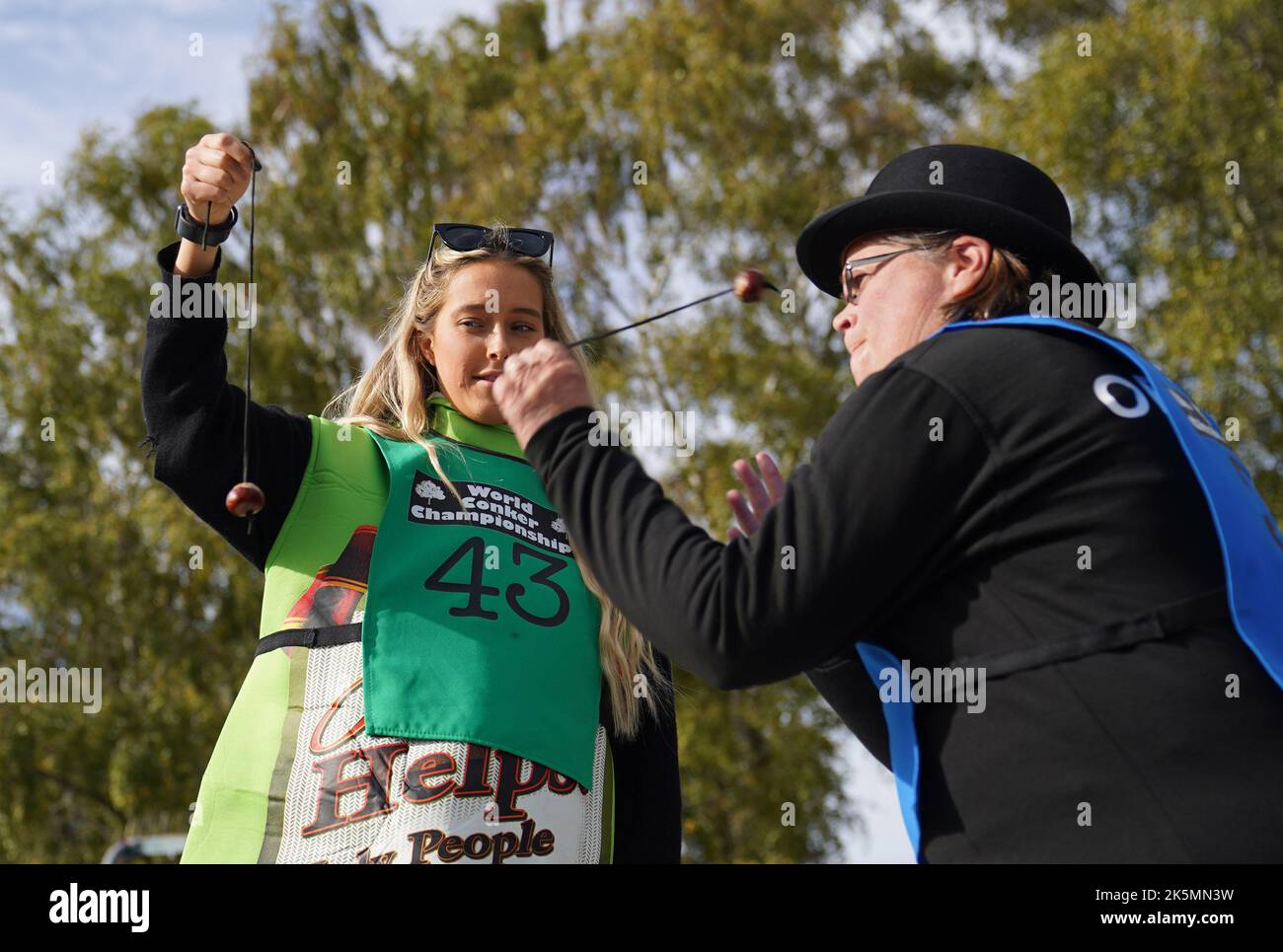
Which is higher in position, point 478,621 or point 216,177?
point 216,177

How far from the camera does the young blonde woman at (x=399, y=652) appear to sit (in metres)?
2.71

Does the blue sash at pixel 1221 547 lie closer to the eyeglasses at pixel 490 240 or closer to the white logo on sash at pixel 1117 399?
the white logo on sash at pixel 1117 399

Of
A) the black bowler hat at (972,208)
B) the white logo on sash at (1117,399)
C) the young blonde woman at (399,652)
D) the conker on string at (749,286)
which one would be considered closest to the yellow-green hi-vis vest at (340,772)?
the young blonde woman at (399,652)

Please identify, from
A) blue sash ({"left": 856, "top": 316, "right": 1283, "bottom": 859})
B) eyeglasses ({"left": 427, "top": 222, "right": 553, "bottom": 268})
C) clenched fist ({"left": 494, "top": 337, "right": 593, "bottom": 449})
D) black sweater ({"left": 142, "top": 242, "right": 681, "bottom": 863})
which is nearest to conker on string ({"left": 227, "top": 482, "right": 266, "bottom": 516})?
black sweater ({"left": 142, "top": 242, "right": 681, "bottom": 863})

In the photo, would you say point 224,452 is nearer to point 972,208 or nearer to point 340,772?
point 340,772

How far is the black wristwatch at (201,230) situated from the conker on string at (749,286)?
101 centimetres

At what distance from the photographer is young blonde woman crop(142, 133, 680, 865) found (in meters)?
2.71

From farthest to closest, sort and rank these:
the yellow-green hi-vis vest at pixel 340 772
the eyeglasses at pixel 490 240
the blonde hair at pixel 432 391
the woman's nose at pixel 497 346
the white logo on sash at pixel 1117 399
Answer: the eyeglasses at pixel 490 240 → the woman's nose at pixel 497 346 → the blonde hair at pixel 432 391 → the yellow-green hi-vis vest at pixel 340 772 → the white logo on sash at pixel 1117 399

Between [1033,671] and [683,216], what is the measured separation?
17416 mm

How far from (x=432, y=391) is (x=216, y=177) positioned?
2.75ft

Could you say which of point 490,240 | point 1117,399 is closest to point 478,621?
point 490,240

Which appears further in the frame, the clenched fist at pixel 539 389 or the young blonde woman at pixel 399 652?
the young blonde woman at pixel 399 652

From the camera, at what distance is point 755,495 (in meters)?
2.51

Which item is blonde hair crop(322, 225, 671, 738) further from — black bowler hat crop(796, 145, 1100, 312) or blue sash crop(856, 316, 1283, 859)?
blue sash crop(856, 316, 1283, 859)
